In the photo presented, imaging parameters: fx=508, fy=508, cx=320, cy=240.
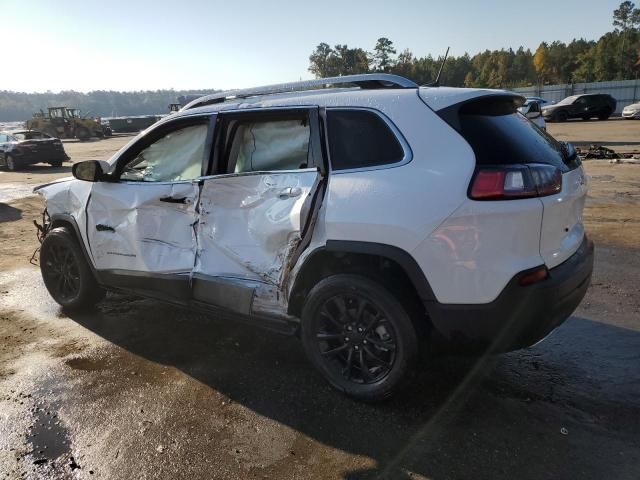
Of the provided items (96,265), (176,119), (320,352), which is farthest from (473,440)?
(96,265)

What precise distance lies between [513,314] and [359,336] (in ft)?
2.99

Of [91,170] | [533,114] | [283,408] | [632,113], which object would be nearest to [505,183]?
[283,408]

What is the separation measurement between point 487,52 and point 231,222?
14121 centimetres

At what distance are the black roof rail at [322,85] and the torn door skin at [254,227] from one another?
66 centimetres

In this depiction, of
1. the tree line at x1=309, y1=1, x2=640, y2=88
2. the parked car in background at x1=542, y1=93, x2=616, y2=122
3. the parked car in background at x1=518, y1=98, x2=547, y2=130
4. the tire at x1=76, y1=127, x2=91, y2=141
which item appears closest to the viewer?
the parked car in background at x1=518, y1=98, x2=547, y2=130

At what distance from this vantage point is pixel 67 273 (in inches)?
190

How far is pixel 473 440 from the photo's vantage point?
9.01 ft

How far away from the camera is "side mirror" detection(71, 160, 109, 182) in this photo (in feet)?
13.7

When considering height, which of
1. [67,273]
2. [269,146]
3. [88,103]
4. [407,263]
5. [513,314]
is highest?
[88,103]

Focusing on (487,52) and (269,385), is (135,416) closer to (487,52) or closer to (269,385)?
(269,385)

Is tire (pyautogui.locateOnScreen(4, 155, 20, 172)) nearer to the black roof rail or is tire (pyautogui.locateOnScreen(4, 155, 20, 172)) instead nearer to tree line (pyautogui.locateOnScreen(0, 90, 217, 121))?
the black roof rail

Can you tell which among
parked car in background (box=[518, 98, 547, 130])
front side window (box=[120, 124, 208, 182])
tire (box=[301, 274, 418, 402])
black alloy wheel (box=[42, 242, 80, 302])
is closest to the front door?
front side window (box=[120, 124, 208, 182])

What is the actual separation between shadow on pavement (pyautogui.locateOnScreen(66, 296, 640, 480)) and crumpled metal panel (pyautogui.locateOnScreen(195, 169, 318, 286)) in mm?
728

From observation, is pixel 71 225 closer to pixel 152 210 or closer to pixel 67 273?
pixel 67 273
